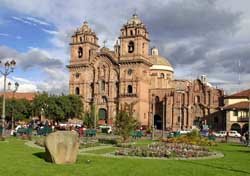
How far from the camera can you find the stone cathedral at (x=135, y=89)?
83188mm

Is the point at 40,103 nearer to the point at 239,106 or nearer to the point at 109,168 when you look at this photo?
the point at 239,106

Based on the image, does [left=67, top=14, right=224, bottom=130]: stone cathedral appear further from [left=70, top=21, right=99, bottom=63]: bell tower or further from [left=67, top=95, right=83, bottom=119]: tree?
[left=67, top=95, right=83, bottom=119]: tree

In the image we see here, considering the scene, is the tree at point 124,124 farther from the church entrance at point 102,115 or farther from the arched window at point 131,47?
the church entrance at point 102,115

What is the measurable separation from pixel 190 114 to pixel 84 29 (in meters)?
30.0

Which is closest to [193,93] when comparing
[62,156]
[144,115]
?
[144,115]

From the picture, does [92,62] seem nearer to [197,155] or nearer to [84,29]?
[84,29]

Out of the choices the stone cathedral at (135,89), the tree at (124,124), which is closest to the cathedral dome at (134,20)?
the stone cathedral at (135,89)

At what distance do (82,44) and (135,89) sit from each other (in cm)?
1749

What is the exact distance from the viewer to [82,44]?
91.6 metres

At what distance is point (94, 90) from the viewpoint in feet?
290

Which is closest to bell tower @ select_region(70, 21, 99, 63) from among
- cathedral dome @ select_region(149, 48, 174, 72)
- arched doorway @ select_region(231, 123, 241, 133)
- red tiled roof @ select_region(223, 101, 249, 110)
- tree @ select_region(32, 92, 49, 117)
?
cathedral dome @ select_region(149, 48, 174, 72)

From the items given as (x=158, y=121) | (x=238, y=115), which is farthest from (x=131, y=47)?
(x=238, y=115)

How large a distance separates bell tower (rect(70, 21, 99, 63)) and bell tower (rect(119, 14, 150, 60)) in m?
8.77

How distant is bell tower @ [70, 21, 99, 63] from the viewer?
90.9 m
